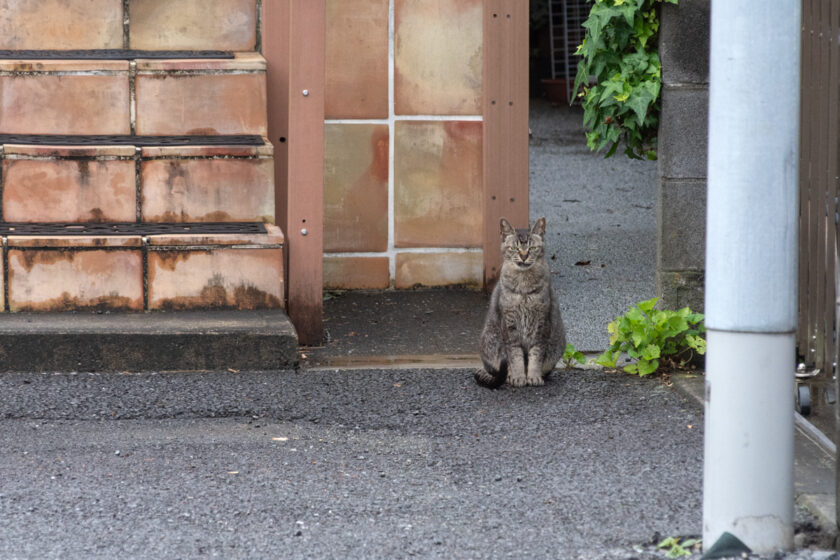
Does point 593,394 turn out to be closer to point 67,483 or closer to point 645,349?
point 645,349

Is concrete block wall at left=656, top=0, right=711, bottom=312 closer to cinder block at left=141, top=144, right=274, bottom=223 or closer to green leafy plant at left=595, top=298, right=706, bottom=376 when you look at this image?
green leafy plant at left=595, top=298, right=706, bottom=376

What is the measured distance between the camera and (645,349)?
554 cm

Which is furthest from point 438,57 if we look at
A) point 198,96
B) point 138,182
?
point 138,182

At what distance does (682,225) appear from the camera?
5.52 meters

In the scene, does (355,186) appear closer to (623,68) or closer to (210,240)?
(210,240)

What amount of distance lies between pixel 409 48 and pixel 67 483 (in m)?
3.93

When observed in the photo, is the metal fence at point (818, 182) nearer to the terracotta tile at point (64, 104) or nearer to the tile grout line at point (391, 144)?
the tile grout line at point (391, 144)

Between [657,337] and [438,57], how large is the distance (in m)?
2.58

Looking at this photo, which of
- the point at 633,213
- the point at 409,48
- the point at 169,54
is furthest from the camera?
the point at 633,213

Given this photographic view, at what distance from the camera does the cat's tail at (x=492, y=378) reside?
5383 millimetres

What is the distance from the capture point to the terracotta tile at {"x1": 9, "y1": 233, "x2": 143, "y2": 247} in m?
5.72

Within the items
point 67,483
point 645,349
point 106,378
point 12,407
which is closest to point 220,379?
point 106,378

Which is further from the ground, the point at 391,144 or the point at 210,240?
the point at 391,144

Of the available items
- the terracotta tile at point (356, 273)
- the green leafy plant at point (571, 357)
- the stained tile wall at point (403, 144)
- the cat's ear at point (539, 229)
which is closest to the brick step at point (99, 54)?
the stained tile wall at point (403, 144)
